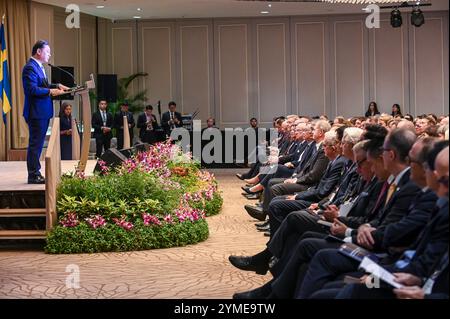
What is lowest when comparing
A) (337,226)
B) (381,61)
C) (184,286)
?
(184,286)

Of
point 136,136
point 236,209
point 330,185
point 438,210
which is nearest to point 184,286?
point 330,185

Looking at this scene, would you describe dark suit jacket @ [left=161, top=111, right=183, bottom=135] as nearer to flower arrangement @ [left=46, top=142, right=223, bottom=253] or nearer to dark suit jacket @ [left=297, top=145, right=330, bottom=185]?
flower arrangement @ [left=46, top=142, right=223, bottom=253]

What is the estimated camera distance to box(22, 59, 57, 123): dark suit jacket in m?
8.55

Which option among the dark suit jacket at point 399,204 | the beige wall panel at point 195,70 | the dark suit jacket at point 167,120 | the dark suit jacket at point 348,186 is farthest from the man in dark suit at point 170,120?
the dark suit jacket at point 399,204

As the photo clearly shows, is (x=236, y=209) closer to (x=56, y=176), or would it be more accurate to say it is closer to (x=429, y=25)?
(x=56, y=176)

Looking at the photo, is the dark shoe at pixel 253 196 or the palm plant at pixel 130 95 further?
the palm plant at pixel 130 95

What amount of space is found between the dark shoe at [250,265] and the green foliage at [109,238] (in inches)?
83.6

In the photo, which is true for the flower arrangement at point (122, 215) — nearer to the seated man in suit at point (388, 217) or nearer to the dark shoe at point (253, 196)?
the seated man in suit at point (388, 217)

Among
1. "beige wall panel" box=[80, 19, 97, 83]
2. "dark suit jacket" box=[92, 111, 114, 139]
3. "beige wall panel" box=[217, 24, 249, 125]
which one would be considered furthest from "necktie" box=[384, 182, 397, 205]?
"beige wall panel" box=[217, 24, 249, 125]

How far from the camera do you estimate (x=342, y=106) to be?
21.0m

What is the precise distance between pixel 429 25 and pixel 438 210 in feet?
58.0

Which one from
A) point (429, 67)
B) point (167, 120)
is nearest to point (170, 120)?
point (167, 120)

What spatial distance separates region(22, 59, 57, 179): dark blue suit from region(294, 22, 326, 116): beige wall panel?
42.2 feet

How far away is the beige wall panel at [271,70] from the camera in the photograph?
21.1 meters
